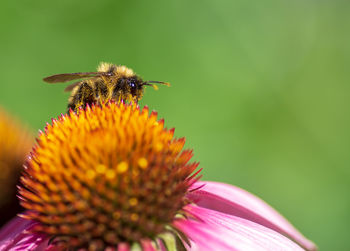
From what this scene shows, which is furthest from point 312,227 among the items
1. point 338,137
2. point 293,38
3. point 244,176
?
point 293,38

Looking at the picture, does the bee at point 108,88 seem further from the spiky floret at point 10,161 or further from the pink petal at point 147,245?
the pink petal at point 147,245

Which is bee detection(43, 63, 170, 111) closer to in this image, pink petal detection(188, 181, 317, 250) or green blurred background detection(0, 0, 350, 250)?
pink petal detection(188, 181, 317, 250)

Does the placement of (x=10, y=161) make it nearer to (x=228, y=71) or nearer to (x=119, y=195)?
(x=119, y=195)

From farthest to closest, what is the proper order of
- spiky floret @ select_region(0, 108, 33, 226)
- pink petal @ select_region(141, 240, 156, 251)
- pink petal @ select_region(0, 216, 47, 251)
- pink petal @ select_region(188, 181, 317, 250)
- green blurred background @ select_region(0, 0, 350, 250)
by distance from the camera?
1. green blurred background @ select_region(0, 0, 350, 250)
2. spiky floret @ select_region(0, 108, 33, 226)
3. pink petal @ select_region(188, 181, 317, 250)
4. pink petal @ select_region(0, 216, 47, 251)
5. pink petal @ select_region(141, 240, 156, 251)

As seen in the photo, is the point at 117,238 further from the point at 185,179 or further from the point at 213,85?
the point at 213,85

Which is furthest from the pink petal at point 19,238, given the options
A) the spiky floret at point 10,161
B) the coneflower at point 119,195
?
the spiky floret at point 10,161

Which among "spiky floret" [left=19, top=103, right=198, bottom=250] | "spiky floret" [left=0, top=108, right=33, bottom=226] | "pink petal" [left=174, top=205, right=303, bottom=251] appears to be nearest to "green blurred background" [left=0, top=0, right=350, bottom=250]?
"spiky floret" [left=0, top=108, right=33, bottom=226]
